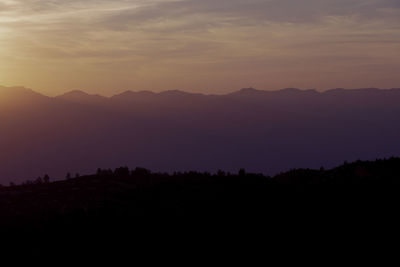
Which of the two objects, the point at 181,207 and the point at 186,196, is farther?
the point at 186,196

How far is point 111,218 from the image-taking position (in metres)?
20.1

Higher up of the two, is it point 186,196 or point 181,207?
point 186,196

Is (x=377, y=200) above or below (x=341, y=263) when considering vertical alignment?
above

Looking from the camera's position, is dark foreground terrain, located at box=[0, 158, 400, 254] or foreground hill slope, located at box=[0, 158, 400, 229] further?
foreground hill slope, located at box=[0, 158, 400, 229]

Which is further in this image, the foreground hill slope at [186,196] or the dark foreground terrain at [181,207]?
the foreground hill slope at [186,196]

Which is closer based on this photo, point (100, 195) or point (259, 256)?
point (259, 256)

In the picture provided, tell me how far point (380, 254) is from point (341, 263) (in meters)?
1.18

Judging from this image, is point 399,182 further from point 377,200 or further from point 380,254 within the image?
point 380,254

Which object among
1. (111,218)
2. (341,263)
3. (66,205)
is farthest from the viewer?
(66,205)

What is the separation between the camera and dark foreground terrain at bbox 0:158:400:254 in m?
18.9

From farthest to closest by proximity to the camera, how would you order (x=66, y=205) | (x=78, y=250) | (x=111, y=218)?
(x=66, y=205)
(x=111, y=218)
(x=78, y=250)

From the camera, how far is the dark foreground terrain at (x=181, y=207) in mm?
18859

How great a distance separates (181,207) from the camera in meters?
21.1

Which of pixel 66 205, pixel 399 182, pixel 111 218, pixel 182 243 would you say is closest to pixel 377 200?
pixel 399 182
